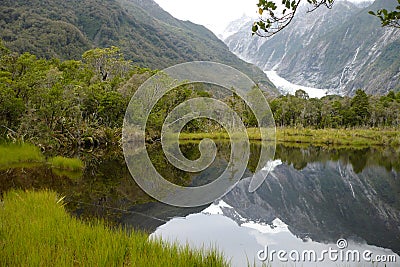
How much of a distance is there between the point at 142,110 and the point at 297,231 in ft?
41.7

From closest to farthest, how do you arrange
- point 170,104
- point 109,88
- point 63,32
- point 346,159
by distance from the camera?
point 346,159 → point 109,88 → point 170,104 → point 63,32

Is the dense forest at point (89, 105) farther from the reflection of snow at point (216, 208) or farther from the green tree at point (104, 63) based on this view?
the reflection of snow at point (216, 208)

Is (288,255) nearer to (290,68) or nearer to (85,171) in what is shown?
(85,171)

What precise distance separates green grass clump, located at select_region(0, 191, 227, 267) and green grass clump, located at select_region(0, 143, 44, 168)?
604 centimetres

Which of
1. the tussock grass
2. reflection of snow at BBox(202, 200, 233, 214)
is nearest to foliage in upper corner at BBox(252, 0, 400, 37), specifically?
reflection of snow at BBox(202, 200, 233, 214)

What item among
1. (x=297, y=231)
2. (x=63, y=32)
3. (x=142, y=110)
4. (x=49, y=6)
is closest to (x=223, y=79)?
(x=297, y=231)

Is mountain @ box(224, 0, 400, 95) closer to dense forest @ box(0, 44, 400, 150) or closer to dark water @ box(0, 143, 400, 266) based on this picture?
dense forest @ box(0, 44, 400, 150)

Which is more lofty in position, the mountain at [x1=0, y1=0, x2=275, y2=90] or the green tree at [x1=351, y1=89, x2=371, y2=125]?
the mountain at [x1=0, y1=0, x2=275, y2=90]

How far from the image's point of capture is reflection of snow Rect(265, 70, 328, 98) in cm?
14188

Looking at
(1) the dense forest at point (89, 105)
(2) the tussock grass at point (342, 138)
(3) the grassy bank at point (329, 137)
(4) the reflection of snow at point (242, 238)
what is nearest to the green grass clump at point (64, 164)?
(1) the dense forest at point (89, 105)

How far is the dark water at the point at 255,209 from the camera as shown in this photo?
4.75 metres

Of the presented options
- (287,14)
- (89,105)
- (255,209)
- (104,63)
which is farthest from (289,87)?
(287,14)

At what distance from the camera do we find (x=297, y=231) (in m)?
5.14

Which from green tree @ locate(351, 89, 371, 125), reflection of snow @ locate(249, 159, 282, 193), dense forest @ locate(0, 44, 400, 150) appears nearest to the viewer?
reflection of snow @ locate(249, 159, 282, 193)
